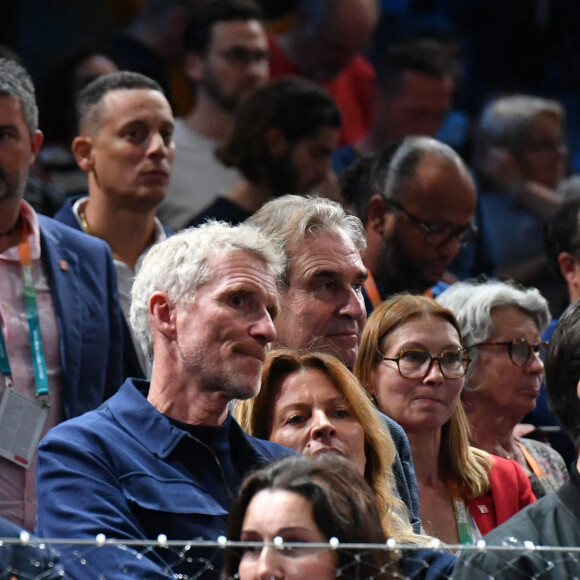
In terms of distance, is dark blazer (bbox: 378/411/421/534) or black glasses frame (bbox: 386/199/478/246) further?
black glasses frame (bbox: 386/199/478/246)

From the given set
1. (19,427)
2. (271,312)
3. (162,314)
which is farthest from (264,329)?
(19,427)

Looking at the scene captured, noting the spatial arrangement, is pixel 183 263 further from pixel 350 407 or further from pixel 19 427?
pixel 19 427

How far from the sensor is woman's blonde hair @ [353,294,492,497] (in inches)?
163

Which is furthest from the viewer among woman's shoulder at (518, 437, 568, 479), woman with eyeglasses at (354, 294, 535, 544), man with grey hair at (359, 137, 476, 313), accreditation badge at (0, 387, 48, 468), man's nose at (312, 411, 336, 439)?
man with grey hair at (359, 137, 476, 313)

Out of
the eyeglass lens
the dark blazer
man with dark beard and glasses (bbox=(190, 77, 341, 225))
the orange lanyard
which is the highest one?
man with dark beard and glasses (bbox=(190, 77, 341, 225))

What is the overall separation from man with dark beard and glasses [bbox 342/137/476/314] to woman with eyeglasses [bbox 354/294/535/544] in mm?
666

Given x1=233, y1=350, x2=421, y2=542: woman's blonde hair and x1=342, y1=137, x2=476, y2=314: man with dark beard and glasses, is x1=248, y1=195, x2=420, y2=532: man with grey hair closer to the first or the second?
x1=233, y1=350, x2=421, y2=542: woman's blonde hair

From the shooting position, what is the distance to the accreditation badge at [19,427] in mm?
3805

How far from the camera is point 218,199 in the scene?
533cm

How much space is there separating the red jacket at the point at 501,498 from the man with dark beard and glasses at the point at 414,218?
0.88m

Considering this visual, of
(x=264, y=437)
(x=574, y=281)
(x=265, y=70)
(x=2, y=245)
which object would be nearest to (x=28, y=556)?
(x=264, y=437)

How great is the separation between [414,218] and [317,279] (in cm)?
105

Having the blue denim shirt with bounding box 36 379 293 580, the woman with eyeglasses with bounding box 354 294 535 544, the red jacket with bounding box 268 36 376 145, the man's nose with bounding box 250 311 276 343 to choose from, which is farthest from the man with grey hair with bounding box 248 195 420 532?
the red jacket with bounding box 268 36 376 145

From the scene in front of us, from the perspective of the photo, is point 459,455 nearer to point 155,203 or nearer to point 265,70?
point 155,203
